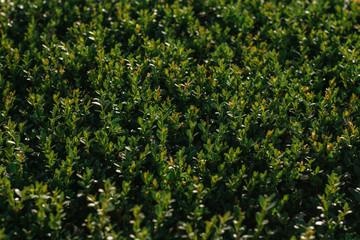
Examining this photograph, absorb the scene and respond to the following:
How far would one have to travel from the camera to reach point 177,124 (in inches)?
137

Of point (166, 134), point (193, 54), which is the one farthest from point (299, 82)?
point (166, 134)

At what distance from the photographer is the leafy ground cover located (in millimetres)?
2840

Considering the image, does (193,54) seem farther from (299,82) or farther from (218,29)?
(299,82)

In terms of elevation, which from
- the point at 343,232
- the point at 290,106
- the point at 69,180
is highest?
the point at 290,106

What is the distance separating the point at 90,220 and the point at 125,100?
4.43ft

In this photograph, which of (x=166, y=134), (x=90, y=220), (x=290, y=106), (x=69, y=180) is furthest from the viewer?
(x=290, y=106)

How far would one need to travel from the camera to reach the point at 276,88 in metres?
3.85

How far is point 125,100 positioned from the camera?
379 centimetres

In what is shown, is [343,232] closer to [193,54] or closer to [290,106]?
[290,106]

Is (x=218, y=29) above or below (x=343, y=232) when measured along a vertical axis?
above

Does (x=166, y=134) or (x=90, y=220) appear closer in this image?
(x=90, y=220)

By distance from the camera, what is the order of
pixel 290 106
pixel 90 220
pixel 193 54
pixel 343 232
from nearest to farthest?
pixel 90 220 < pixel 343 232 < pixel 290 106 < pixel 193 54

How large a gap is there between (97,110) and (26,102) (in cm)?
71

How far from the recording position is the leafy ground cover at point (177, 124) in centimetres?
284
